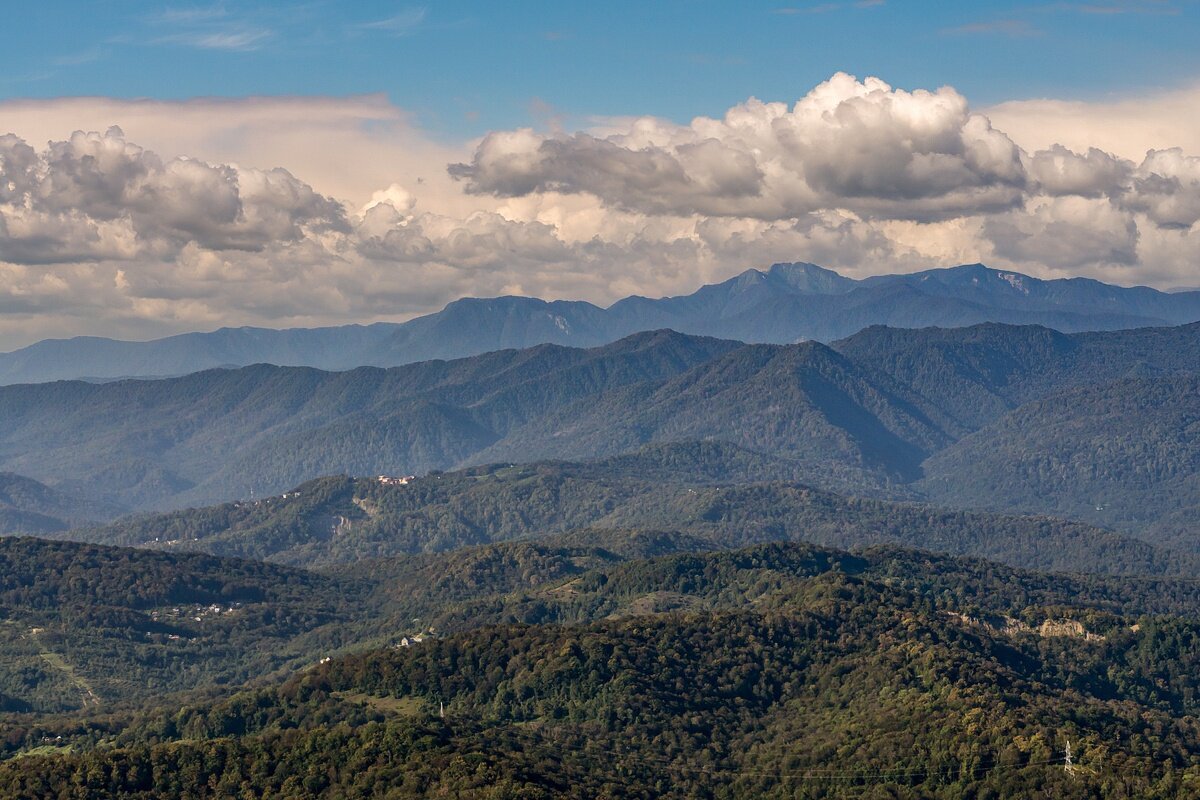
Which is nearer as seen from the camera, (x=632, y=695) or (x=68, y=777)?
(x=68, y=777)

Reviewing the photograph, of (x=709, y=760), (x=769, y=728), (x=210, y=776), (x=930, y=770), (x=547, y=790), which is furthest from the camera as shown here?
(x=769, y=728)

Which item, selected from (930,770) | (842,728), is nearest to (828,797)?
(930,770)

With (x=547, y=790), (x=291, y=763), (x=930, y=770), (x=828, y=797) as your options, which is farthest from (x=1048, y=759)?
(x=291, y=763)

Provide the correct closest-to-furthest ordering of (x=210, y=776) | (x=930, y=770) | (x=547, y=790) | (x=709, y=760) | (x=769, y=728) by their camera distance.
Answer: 1. (x=547, y=790)
2. (x=210, y=776)
3. (x=930, y=770)
4. (x=709, y=760)
5. (x=769, y=728)

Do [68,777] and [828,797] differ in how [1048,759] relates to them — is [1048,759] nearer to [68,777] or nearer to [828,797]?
[828,797]

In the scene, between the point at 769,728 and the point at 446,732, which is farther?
the point at 769,728

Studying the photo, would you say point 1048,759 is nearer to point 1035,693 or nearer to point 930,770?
point 930,770

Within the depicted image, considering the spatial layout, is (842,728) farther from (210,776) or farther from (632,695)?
(210,776)

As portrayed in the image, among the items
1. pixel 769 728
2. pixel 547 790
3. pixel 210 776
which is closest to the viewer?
pixel 547 790
